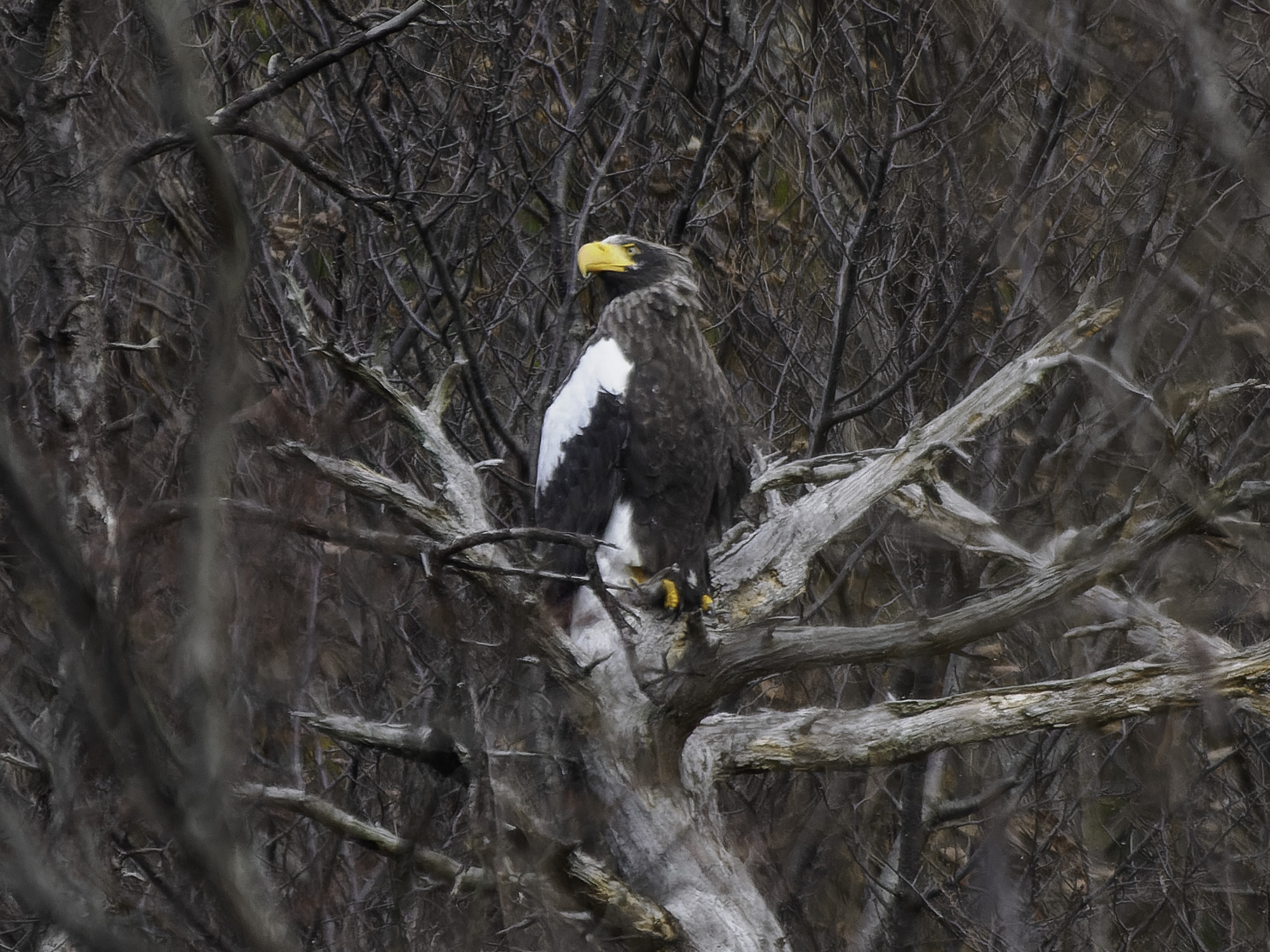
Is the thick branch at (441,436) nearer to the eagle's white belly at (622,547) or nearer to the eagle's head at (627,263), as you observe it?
the eagle's white belly at (622,547)

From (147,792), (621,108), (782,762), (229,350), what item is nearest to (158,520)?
(229,350)

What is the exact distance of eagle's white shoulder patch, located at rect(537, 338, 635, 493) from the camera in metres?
4.64

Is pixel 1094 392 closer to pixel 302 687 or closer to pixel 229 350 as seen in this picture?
pixel 302 687

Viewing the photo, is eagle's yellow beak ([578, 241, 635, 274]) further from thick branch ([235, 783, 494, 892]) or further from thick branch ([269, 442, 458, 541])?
thick branch ([235, 783, 494, 892])

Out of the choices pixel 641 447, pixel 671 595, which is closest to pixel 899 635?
pixel 671 595

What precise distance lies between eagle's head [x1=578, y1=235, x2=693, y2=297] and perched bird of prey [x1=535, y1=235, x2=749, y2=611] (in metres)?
0.15

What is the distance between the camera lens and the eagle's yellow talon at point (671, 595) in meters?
4.08

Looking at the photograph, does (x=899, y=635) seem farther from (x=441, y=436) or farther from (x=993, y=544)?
(x=441, y=436)

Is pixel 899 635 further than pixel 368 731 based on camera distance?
No

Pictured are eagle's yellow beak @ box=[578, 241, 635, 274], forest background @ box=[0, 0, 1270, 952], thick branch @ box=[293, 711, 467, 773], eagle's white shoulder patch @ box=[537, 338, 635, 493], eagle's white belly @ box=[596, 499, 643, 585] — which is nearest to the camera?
forest background @ box=[0, 0, 1270, 952]

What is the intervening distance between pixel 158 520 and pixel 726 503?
3.56 meters

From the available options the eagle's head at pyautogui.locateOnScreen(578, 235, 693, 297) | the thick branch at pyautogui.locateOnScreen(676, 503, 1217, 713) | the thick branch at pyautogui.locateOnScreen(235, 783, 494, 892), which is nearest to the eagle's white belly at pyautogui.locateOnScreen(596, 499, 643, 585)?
the eagle's head at pyautogui.locateOnScreen(578, 235, 693, 297)

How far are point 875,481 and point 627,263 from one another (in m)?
1.49

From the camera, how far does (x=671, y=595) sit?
4090mm
